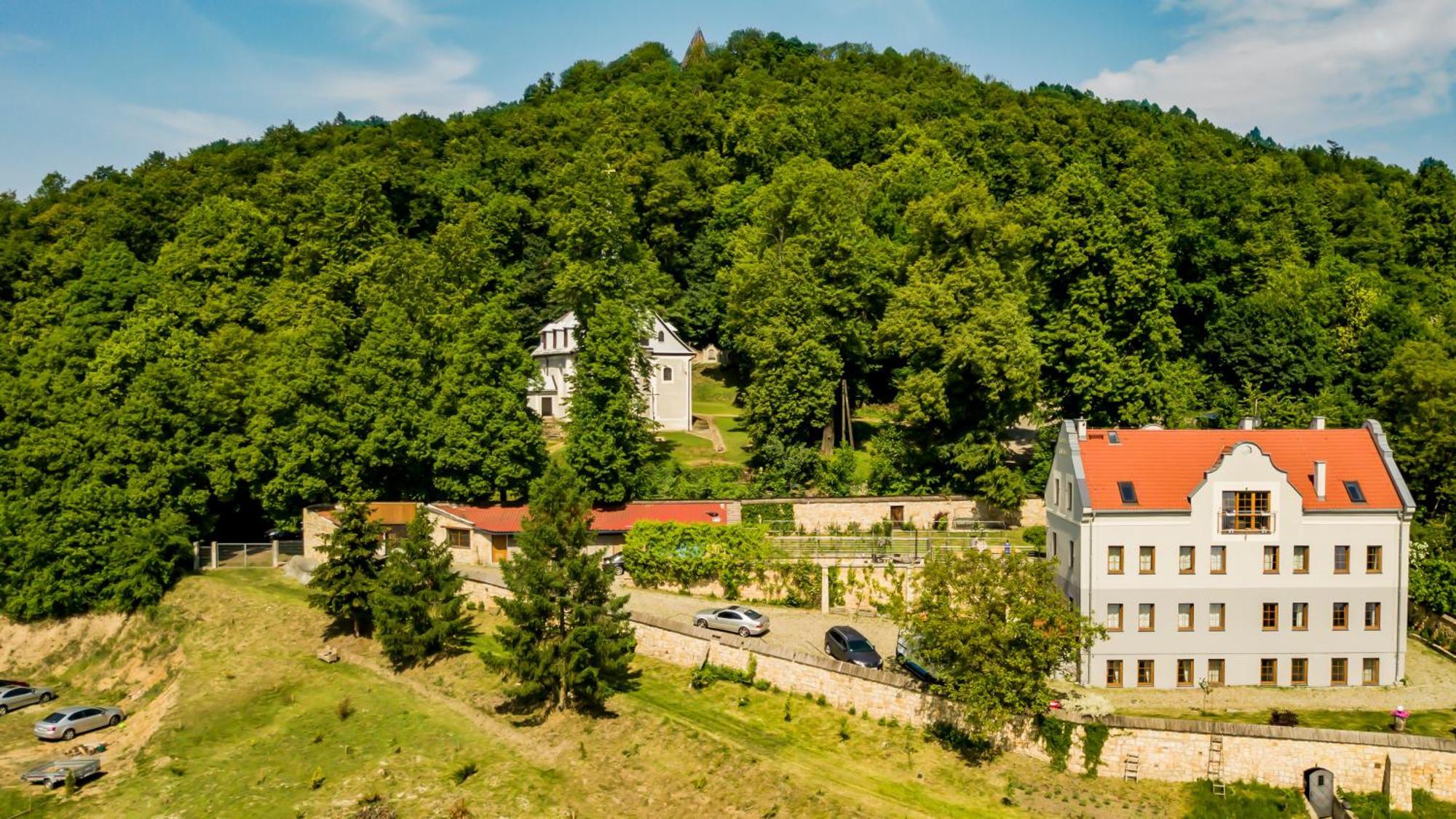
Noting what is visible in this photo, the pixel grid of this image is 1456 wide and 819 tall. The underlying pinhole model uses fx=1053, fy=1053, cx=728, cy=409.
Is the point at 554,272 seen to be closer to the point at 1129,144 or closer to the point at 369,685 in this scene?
the point at 369,685

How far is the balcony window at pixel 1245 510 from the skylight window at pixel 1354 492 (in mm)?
3210

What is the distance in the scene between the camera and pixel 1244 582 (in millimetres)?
37719

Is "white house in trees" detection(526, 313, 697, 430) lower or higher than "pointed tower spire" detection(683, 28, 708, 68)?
lower

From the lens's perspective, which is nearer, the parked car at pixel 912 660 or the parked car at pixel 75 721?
the parked car at pixel 912 660

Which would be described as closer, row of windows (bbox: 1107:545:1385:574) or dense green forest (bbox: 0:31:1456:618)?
row of windows (bbox: 1107:545:1385:574)

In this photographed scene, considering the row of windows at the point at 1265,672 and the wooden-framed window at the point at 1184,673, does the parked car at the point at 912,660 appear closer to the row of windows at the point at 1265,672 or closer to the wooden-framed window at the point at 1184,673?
the row of windows at the point at 1265,672

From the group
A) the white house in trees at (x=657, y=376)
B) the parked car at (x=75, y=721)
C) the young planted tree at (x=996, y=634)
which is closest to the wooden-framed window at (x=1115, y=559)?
the young planted tree at (x=996, y=634)

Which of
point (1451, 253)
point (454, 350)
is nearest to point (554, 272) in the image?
point (454, 350)

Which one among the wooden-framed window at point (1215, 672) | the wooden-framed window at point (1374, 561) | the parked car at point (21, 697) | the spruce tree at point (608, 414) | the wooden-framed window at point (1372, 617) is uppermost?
the spruce tree at point (608, 414)

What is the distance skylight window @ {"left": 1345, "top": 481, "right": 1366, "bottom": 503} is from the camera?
38250 mm

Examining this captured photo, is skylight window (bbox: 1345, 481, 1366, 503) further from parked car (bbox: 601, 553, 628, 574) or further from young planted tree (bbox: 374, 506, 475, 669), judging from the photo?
young planted tree (bbox: 374, 506, 475, 669)

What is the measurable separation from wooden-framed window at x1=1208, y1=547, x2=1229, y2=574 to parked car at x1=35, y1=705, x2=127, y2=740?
138ft

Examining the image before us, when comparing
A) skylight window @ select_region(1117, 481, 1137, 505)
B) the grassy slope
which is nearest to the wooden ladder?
the grassy slope

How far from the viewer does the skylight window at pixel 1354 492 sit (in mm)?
38250
